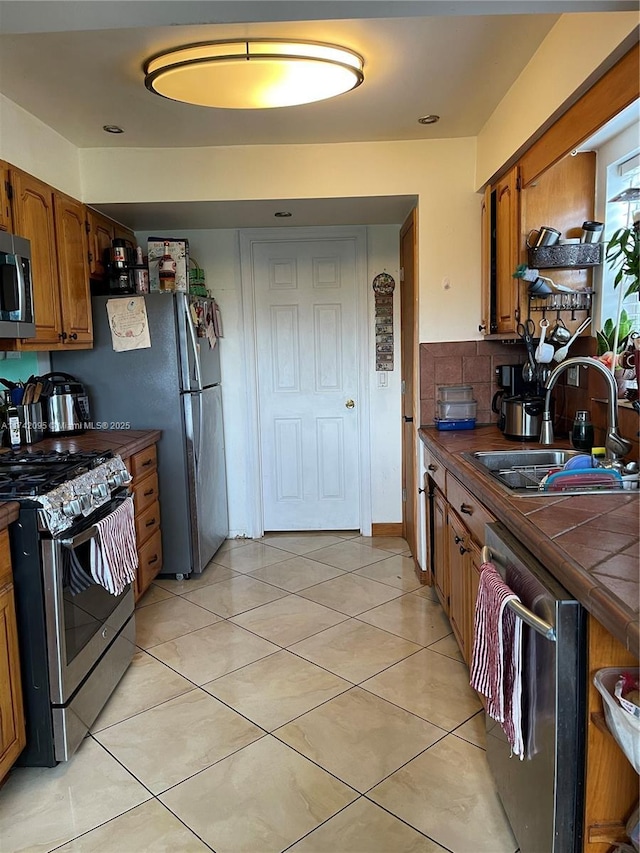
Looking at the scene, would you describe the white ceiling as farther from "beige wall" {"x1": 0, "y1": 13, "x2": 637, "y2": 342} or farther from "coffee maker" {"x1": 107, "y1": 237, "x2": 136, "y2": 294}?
"coffee maker" {"x1": 107, "y1": 237, "x2": 136, "y2": 294}

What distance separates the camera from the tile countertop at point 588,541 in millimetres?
1114

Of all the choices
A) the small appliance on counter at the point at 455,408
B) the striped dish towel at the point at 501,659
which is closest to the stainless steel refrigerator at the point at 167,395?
the small appliance on counter at the point at 455,408

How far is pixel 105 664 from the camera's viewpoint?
2.38 m

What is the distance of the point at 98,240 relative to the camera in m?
3.60

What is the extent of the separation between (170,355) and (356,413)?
4.71ft

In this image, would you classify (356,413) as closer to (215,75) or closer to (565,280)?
(565,280)

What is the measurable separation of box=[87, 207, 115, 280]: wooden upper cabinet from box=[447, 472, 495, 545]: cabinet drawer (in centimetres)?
230

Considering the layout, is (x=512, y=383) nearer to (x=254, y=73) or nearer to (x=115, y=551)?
(x=254, y=73)

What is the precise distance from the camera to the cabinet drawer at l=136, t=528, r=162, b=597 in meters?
3.26

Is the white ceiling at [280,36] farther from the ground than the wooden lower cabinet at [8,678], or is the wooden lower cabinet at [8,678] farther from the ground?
the white ceiling at [280,36]

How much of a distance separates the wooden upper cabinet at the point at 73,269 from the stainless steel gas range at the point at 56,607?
3.69 feet

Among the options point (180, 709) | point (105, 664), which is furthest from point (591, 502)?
point (105, 664)

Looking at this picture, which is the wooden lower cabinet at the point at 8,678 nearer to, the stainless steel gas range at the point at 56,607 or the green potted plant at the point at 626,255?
the stainless steel gas range at the point at 56,607

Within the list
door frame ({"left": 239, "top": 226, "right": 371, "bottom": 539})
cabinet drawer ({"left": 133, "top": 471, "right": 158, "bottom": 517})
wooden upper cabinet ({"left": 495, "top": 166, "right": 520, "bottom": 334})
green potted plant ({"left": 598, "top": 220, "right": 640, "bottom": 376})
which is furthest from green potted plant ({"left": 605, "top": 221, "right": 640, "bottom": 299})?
cabinet drawer ({"left": 133, "top": 471, "right": 158, "bottom": 517})
